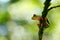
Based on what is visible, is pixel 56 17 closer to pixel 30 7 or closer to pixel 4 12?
pixel 30 7

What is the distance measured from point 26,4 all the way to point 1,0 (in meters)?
0.76

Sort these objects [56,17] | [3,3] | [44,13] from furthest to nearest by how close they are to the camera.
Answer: [3,3] < [56,17] < [44,13]

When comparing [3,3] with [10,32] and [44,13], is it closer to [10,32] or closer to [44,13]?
[10,32]

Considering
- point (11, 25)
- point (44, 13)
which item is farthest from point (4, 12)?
point (44, 13)

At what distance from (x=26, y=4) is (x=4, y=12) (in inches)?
31.6

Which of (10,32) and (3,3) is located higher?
(3,3)

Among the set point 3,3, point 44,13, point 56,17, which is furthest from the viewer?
point 3,3

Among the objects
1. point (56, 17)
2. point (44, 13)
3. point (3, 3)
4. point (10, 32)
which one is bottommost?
point (10, 32)

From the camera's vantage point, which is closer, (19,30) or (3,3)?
(19,30)

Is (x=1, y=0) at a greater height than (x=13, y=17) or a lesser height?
greater

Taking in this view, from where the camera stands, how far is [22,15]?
5.84 m

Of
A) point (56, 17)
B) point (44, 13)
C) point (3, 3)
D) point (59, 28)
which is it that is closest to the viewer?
point (44, 13)

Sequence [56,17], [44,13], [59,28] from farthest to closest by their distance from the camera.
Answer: [56,17] < [59,28] < [44,13]

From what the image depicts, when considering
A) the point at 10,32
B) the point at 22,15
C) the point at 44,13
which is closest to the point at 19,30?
the point at 10,32
